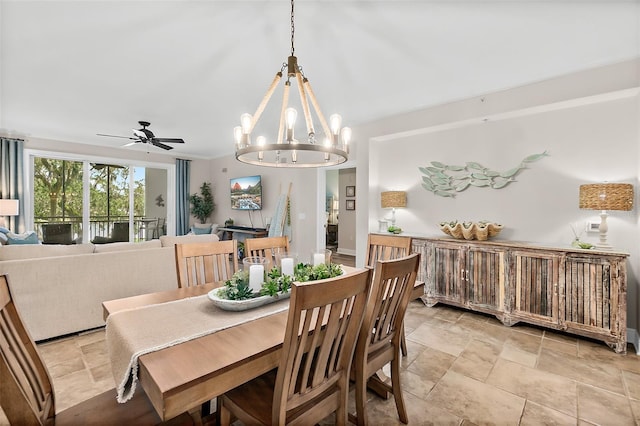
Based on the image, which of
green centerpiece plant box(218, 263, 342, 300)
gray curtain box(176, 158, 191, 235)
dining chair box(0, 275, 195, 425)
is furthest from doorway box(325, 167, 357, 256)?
dining chair box(0, 275, 195, 425)

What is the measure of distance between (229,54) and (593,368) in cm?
391

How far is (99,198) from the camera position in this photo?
6.57 meters

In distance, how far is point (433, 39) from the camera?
242cm

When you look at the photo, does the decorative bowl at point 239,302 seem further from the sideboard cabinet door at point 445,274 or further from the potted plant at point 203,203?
A: the potted plant at point 203,203

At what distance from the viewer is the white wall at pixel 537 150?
2.82m

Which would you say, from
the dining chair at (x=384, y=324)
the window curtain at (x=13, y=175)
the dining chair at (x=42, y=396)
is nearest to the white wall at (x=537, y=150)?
the dining chair at (x=384, y=324)

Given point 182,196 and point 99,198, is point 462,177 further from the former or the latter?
point 99,198

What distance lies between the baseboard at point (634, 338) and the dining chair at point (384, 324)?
2.40 meters

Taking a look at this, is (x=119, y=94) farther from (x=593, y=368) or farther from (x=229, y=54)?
(x=593, y=368)

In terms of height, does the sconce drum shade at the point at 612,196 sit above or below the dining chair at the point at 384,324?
above

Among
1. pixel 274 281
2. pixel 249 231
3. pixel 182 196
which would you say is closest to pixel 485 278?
pixel 274 281

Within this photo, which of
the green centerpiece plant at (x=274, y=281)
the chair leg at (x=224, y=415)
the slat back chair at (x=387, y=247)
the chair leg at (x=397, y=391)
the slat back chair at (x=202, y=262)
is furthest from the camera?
the slat back chair at (x=387, y=247)

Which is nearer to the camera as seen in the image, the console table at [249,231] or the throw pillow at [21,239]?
the throw pillow at [21,239]

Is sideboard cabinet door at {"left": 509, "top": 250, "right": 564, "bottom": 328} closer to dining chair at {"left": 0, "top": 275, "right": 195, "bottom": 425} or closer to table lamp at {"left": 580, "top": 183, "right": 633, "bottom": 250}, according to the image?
table lamp at {"left": 580, "top": 183, "right": 633, "bottom": 250}
